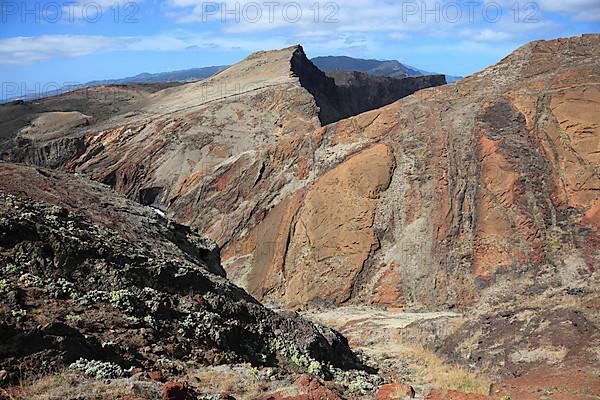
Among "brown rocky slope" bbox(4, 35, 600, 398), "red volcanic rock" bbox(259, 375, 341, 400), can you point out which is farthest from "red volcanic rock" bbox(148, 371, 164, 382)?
"brown rocky slope" bbox(4, 35, 600, 398)

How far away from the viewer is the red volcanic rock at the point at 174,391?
5.13m

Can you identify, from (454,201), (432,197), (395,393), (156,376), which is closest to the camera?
(156,376)

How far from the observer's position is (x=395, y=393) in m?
6.27

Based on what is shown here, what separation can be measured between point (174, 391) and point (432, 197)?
1731 centimetres

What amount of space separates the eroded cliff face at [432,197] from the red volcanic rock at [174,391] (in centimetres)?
1346

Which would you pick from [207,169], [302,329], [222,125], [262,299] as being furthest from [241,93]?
[302,329]

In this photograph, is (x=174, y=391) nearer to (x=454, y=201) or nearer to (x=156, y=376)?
(x=156, y=376)

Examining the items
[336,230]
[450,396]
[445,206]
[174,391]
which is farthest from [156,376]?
[445,206]

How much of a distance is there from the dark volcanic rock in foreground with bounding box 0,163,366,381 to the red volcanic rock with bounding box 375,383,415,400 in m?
1.93

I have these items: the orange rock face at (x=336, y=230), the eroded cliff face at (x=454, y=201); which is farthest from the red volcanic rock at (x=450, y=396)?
the orange rock face at (x=336, y=230)

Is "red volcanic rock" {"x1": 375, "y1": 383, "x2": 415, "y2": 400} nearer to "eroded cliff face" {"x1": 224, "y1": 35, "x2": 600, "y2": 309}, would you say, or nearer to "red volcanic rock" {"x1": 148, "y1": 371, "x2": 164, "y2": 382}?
"red volcanic rock" {"x1": 148, "y1": 371, "x2": 164, "y2": 382}

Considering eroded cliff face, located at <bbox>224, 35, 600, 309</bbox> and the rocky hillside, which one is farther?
the rocky hillside

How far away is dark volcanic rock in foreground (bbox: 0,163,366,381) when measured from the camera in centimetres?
616

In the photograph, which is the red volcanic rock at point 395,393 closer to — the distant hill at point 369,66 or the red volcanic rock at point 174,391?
the red volcanic rock at point 174,391
